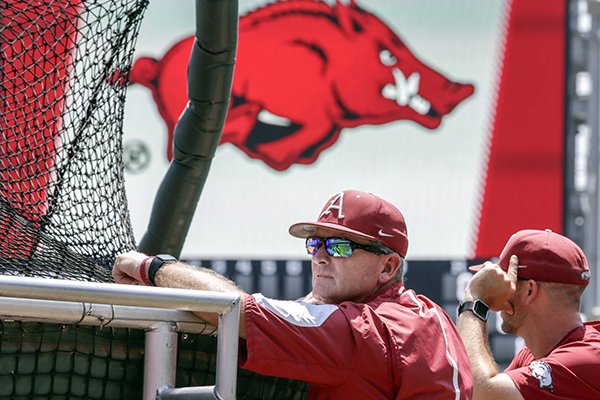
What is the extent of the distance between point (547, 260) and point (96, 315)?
1.82 metres

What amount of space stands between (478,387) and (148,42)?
32.9ft

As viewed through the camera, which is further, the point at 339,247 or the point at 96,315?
the point at 339,247

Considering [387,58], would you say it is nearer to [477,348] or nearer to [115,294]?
[477,348]

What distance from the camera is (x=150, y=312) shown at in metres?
2.56

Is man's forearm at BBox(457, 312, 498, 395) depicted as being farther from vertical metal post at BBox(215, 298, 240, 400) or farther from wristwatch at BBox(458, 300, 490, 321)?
vertical metal post at BBox(215, 298, 240, 400)

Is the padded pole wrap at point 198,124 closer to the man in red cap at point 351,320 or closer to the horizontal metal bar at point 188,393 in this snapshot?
the man in red cap at point 351,320

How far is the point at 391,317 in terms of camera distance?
2.94 meters

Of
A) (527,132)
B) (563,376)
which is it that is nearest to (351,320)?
(563,376)

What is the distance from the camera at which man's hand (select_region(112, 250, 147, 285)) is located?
9.75ft

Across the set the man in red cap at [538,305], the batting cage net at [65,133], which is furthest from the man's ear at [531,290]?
the batting cage net at [65,133]

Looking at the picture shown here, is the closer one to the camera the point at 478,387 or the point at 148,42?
the point at 478,387

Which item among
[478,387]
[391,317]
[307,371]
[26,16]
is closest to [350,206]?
[391,317]

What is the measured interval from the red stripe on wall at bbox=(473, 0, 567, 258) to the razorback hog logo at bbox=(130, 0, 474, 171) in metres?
0.56

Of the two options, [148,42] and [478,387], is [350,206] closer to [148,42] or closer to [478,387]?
[478,387]
